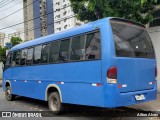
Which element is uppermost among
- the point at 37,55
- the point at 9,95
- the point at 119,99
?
the point at 37,55

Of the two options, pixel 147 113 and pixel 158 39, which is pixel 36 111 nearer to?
pixel 147 113

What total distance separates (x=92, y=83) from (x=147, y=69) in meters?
1.76

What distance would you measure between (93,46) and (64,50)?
154 centimetres

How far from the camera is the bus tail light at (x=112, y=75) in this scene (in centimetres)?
691

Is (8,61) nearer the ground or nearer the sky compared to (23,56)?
nearer the ground

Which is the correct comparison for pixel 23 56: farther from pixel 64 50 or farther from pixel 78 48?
pixel 78 48

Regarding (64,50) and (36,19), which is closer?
(64,50)

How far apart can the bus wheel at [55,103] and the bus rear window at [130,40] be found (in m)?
2.95

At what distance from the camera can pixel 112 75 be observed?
6926 millimetres

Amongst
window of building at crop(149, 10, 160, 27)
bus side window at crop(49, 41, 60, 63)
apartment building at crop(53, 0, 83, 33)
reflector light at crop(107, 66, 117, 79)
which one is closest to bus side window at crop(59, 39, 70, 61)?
bus side window at crop(49, 41, 60, 63)

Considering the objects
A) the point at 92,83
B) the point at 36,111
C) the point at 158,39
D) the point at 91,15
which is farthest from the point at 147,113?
the point at 91,15

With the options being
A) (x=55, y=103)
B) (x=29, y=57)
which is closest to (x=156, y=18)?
(x=29, y=57)

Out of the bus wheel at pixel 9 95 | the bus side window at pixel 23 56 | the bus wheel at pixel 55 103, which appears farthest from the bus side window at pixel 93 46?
the bus wheel at pixel 9 95

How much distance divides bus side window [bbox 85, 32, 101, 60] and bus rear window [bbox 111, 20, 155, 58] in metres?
0.48
